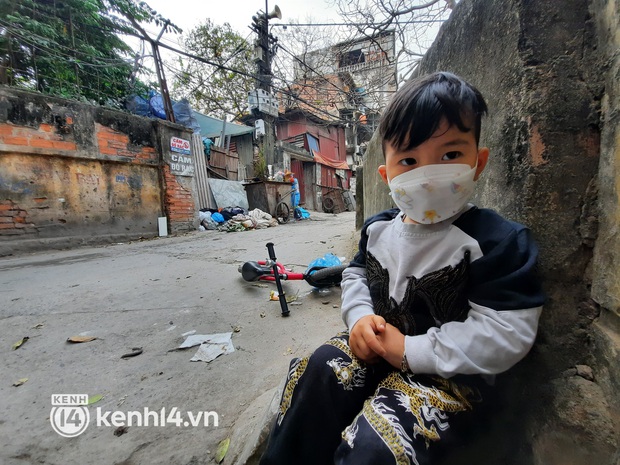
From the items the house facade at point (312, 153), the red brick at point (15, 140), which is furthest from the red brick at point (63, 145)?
the house facade at point (312, 153)

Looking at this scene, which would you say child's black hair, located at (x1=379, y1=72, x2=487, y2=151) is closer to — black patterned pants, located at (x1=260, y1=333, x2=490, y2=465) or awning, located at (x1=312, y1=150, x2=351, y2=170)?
black patterned pants, located at (x1=260, y1=333, x2=490, y2=465)

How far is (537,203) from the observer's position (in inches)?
28.8

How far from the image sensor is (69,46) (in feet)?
25.1

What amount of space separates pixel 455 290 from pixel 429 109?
45cm

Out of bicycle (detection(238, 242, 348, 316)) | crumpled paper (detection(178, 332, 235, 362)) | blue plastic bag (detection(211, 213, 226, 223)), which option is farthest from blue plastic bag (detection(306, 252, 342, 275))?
blue plastic bag (detection(211, 213, 226, 223))

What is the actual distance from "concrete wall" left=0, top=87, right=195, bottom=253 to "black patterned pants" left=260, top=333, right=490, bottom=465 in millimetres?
5955

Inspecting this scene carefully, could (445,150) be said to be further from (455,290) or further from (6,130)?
(6,130)

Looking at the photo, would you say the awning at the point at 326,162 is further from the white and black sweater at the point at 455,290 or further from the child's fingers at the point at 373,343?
the child's fingers at the point at 373,343

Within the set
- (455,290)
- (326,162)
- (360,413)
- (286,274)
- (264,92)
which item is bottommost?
(286,274)

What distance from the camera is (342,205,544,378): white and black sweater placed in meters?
0.63

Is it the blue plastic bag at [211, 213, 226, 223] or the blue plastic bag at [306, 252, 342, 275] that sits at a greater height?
the blue plastic bag at [211, 213, 226, 223]

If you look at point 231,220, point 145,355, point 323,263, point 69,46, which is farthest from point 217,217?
point 145,355

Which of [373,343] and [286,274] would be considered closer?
[373,343]

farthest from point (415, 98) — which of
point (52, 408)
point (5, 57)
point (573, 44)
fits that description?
point (5, 57)
